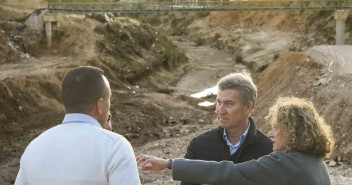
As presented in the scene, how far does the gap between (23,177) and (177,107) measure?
21.6 metres

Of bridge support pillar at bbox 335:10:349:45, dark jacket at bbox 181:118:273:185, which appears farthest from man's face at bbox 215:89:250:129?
bridge support pillar at bbox 335:10:349:45

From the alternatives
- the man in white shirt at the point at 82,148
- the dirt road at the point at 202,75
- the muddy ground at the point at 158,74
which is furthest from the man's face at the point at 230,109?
the muddy ground at the point at 158,74

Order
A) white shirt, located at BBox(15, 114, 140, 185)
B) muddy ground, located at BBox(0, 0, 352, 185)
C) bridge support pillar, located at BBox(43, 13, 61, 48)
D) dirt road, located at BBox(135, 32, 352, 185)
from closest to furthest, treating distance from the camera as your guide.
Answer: white shirt, located at BBox(15, 114, 140, 185)
dirt road, located at BBox(135, 32, 352, 185)
muddy ground, located at BBox(0, 0, 352, 185)
bridge support pillar, located at BBox(43, 13, 61, 48)

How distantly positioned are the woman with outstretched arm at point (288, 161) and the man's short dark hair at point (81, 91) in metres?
0.79

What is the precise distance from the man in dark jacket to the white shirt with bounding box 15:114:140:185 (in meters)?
1.39

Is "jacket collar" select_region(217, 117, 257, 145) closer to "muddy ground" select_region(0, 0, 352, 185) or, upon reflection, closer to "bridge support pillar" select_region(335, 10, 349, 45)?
"muddy ground" select_region(0, 0, 352, 185)

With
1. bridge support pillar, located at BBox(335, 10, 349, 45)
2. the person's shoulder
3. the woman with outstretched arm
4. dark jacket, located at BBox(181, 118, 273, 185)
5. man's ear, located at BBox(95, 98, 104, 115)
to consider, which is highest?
man's ear, located at BBox(95, 98, 104, 115)

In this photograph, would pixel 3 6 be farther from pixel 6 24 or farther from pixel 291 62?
pixel 291 62

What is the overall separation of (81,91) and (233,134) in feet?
5.44

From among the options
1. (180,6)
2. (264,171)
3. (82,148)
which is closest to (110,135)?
(82,148)

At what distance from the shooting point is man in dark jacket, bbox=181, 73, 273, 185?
4.57 m

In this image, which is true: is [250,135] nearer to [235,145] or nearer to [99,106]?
[235,145]

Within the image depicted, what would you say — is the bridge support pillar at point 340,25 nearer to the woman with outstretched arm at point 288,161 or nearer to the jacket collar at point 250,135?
the jacket collar at point 250,135

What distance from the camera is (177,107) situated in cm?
2498
